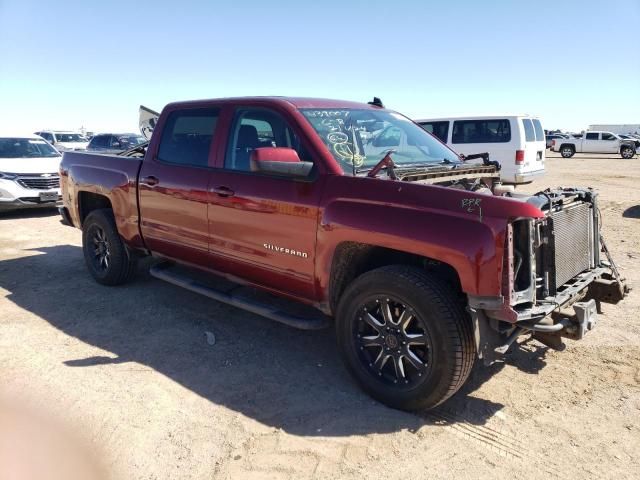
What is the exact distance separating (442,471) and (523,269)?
1.24 meters

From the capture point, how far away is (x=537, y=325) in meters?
3.15

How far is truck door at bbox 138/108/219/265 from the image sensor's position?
4.50m

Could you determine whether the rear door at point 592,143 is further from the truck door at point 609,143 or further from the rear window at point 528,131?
the rear window at point 528,131

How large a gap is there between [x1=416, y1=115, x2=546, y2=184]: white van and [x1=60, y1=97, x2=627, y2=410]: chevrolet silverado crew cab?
30.4 ft

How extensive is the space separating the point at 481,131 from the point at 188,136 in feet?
36.0

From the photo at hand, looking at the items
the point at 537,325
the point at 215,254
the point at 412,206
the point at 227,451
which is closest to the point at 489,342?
the point at 537,325

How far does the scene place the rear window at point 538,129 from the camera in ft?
47.4

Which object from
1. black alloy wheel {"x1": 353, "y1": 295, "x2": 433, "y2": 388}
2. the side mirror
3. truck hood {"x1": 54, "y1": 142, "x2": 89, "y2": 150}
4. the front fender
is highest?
truck hood {"x1": 54, "y1": 142, "x2": 89, "y2": 150}

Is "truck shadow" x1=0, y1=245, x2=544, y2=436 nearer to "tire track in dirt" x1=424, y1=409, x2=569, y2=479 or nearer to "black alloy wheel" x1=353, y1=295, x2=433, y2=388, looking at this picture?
"tire track in dirt" x1=424, y1=409, x2=569, y2=479

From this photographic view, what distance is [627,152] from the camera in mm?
33594

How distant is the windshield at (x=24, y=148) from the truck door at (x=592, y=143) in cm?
3468

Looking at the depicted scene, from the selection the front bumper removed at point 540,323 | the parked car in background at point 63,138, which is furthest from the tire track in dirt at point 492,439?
the parked car in background at point 63,138

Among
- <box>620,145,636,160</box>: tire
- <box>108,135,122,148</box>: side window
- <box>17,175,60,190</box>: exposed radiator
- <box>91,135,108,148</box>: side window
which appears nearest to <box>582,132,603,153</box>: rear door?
<box>620,145,636,160</box>: tire

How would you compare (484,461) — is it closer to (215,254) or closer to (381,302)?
(381,302)
